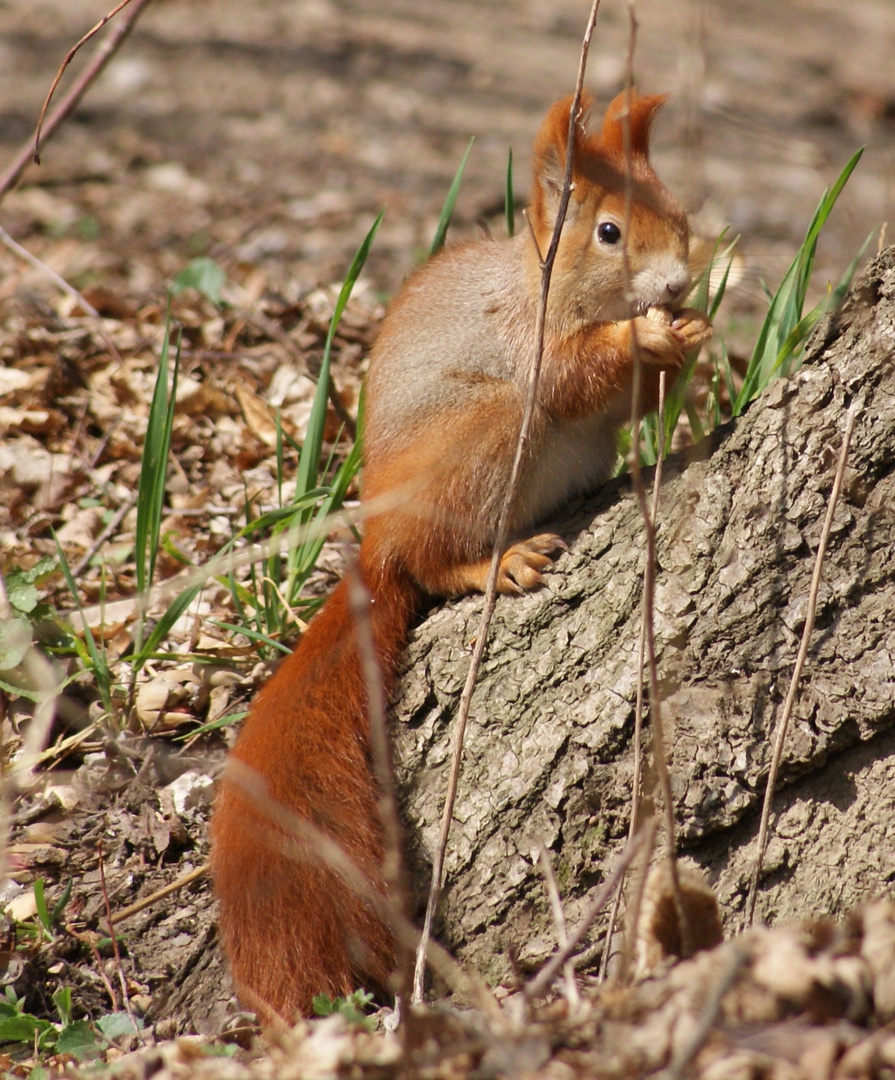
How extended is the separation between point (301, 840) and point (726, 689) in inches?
33.2

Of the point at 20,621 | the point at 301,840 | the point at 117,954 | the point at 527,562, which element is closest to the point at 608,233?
the point at 527,562

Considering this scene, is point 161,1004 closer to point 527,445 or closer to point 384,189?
point 527,445

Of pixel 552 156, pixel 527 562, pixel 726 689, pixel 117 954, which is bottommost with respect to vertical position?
pixel 117 954

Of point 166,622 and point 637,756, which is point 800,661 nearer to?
point 637,756

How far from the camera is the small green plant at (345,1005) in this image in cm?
190

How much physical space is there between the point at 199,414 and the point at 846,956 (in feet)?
9.22

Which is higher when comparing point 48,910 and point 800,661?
point 800,661

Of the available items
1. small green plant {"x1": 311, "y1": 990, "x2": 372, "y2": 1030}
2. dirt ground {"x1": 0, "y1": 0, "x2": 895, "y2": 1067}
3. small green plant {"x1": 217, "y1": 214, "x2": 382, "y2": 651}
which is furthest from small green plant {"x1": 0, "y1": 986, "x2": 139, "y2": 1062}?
dirt ground {"x1": 0, "y1": 0, "x2": 895, "y2": 1067}

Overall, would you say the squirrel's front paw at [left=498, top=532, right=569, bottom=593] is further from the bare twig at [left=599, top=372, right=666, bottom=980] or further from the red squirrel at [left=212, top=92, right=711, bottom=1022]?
the bare twig at [left=599, top=372, right=666, bottom=980]

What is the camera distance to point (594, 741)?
6.95 feet

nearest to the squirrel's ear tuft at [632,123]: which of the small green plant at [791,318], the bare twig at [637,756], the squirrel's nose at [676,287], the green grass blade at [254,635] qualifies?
the squirrel's nose at [676,287]

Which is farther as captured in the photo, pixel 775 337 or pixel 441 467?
pixel 775 337

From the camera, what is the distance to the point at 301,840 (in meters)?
2.08

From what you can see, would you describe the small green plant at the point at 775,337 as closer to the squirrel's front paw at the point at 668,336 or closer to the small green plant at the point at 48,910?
the squirrel's front paw at the point at 668,336
